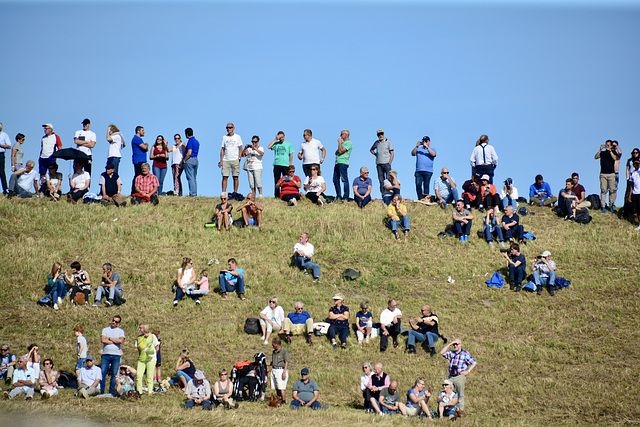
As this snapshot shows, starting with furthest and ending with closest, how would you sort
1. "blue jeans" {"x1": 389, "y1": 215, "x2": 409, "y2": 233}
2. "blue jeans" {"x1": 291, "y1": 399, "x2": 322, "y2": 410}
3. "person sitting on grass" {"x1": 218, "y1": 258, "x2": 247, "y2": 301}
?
"blue jeans" {"x1": 389, "y1": 215, "x2": 409, "y2": 233}
"person sitting on grass" {"x1": 218, "y1": 258, "x2": 247, "y2": 301}
"blue jeans" {"x1": 291, "y1": 399, "x2": 322, "y2": 410}

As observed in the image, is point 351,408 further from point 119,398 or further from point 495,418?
point 119,398

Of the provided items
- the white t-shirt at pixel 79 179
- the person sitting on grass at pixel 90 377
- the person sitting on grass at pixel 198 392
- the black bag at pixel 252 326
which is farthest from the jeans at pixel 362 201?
the person sitting on grass at pixel 90 377

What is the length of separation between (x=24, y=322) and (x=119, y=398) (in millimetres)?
5877

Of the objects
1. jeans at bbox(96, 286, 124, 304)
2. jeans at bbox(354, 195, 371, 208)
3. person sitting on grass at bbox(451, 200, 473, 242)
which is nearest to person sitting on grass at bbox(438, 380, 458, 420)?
person sitting on grass at bbox(451, 200, 473, 242)

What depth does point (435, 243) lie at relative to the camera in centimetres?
2545

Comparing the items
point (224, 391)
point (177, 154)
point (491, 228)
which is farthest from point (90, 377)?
point (491, 228)

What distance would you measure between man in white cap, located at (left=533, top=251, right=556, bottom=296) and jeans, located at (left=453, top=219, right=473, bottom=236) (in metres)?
3.48

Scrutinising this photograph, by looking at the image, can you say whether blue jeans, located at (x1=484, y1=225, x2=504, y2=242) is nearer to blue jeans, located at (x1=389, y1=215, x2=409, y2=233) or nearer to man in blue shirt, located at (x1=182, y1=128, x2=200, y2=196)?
blue jeans, located at (x1=389, y1=215, x2=409, y2=233)

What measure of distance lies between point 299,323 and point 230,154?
9479 mm

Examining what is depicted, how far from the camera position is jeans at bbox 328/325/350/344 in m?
19.5

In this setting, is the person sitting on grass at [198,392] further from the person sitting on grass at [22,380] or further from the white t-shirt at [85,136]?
the white t-shirt at [85,136]

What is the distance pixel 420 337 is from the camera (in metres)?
19.6

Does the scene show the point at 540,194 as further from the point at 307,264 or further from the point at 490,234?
the point at 307,264

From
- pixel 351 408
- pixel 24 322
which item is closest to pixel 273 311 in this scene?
pixel 351 408
